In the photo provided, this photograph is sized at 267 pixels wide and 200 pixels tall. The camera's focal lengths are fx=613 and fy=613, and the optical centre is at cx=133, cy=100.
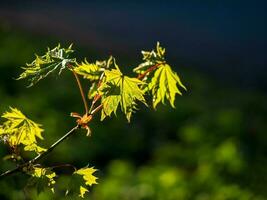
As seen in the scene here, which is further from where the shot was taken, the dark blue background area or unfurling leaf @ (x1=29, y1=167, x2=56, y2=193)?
the dark blue background area

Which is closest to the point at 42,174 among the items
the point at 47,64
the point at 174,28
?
the point at 47,64

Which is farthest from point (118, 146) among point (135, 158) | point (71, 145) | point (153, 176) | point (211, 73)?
point (211, 73)

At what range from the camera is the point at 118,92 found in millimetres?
1306

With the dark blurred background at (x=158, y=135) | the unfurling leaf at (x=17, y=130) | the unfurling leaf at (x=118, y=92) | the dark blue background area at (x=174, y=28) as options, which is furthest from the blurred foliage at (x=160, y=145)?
the dark blue background area at (x=174, y=28)

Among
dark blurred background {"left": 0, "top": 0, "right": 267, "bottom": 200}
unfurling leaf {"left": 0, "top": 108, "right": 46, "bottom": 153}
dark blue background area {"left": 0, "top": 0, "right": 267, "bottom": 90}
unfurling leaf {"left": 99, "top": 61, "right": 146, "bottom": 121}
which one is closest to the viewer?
unfurling leaf {"left": 99, "top": 61, "right": 146, "bottom": 121}

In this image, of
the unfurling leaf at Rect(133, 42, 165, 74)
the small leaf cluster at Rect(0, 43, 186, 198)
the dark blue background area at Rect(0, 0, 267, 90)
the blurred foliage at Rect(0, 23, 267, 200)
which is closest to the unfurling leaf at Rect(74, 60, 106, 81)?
the small leaf cluster at Rect(0, 43, 186, 198)

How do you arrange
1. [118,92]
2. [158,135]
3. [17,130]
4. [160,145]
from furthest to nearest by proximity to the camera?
[158,135] → [160,145] → [17,130] → [118,92]

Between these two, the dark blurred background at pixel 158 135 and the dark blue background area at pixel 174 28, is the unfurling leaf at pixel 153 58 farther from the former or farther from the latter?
the dark blue background area at pixel 174 28

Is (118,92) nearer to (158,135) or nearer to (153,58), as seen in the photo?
(153,58)

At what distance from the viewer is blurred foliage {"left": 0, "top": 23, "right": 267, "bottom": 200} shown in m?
4.14

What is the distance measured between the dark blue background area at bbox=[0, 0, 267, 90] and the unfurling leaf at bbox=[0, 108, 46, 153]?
8.20 m

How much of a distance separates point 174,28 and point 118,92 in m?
12.5

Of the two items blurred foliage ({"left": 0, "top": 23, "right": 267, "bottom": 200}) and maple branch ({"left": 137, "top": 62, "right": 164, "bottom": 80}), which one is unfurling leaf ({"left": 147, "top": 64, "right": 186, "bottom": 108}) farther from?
blurred foliage ({"left": 0, "top": 23, "right": 267, "bottom": 200})

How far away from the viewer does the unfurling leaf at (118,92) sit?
4.25 feet
